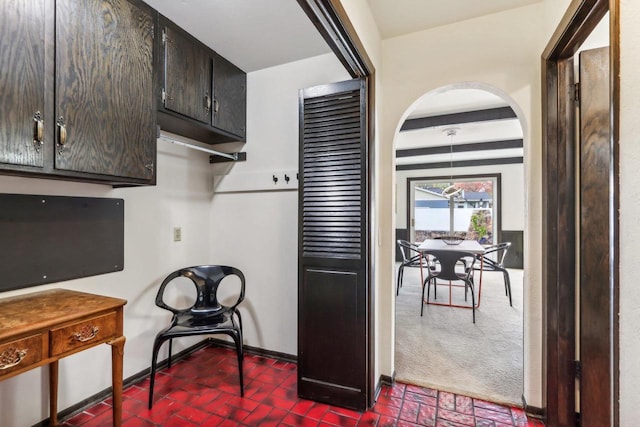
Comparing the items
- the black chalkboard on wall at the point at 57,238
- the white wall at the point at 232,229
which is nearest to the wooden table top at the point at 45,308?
the black chalkboard on wall at the point at 57,238

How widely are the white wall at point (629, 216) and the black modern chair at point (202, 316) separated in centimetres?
180

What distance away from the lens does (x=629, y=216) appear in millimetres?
813

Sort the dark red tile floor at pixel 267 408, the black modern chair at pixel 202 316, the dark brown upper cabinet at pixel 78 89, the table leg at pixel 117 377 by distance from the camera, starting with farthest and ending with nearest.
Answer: the black modern chair at pixel 202 316 < the dark red tile floor at pixel 267 408 < the table leg at pixel 117 377 < the dark brown upper cabinet at pixel 78 89

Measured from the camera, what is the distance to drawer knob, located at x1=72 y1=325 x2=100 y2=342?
1335 millimetres

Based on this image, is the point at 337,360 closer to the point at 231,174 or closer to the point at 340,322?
the point at 340,322

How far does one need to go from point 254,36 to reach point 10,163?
1.57 meters

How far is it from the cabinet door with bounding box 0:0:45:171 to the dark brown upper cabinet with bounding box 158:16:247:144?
63cm

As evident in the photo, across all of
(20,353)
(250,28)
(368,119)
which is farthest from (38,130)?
(368,119)

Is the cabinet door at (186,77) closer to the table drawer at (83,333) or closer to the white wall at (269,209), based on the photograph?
the white wall at (269,209)

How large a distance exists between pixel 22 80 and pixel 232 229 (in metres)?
1.65

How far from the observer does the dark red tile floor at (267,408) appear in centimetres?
175

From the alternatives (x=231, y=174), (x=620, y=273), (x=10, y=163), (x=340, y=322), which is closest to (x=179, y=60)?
(x=231, y=174)

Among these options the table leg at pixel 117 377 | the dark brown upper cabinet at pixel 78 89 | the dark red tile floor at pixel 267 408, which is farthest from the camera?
the dark red tile floor at pixel 267 408

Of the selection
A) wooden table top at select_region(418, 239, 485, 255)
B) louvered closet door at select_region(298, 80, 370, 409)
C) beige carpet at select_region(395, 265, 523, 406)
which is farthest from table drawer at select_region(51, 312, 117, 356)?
wooden table top at select_region(418, 239, 485, 255)
